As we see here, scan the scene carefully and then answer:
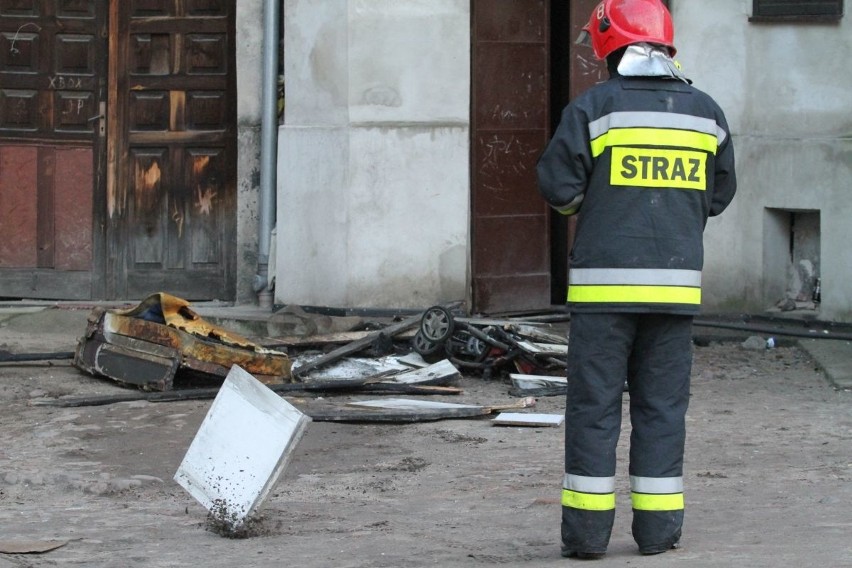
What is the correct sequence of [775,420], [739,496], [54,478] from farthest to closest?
[775,420] → [54,478] → [739,496]

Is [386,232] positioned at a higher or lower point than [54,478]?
higher

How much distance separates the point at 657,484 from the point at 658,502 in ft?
0.21

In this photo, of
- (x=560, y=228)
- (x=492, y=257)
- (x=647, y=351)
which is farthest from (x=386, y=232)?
(x=647, y=351)

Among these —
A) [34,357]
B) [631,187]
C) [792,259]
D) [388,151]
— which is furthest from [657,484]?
[792,259]

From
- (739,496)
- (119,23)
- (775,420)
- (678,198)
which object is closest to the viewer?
(678,198)

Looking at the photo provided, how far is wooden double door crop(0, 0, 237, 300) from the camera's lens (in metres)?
11.8

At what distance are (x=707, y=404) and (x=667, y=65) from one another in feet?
12.6

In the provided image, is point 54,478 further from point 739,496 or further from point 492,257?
point 492,257

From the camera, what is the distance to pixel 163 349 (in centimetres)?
859

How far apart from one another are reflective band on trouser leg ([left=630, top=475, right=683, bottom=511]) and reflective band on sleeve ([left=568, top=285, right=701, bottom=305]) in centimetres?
64

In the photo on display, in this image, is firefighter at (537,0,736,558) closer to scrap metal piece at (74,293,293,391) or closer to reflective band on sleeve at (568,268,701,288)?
reflective band on sleeve at (568,268,701,288)


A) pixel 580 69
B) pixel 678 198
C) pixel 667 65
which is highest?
pixel 580 69

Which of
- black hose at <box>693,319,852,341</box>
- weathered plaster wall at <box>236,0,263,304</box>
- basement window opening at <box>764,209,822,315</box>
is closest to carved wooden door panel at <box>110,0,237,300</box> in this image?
weathered plaster wall at <box>236,0,263,304</box>

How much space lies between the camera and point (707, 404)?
8430 millimetres
